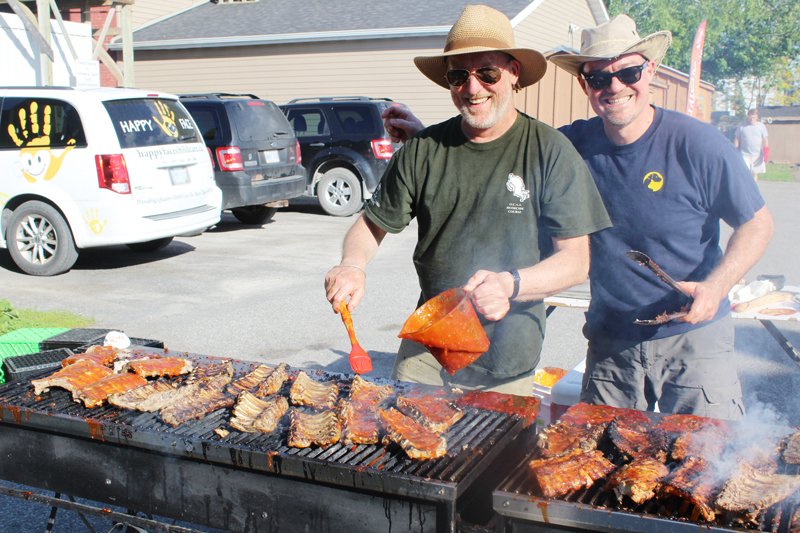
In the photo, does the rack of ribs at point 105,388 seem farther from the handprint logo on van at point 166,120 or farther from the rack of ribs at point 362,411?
the handprint logo on van at point 166,120

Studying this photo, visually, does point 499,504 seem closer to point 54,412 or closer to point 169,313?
point 54,412

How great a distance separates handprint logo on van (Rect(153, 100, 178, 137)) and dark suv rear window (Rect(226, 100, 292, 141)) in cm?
230

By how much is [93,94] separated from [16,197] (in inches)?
65.5

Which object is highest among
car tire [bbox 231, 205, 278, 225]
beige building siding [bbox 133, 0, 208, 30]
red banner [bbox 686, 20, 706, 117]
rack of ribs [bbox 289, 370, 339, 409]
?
beige building siding [bbox 133, 0, 208, 30]

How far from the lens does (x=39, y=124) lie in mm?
8289

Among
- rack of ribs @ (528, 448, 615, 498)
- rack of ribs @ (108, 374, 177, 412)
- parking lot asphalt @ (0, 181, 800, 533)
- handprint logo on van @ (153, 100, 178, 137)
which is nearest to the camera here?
rack of ribs @ (528, 448, 615, 498)

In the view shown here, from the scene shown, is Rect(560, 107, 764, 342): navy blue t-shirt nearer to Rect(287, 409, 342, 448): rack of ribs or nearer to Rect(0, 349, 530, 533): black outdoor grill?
Rect(0, 349, 530, 533): black outdoor grill

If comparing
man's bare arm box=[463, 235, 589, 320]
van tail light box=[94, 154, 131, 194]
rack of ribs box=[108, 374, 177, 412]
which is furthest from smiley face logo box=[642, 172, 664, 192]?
van tail light box=[94, 154, 131, 194]

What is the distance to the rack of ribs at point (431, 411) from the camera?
240 centimetres

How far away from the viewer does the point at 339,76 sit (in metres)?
19.9

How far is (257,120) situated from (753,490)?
35.5 feet


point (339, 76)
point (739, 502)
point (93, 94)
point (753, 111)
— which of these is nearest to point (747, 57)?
point (753, 111)

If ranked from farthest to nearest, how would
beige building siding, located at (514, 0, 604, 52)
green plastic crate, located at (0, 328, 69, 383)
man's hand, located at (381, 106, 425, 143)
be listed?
beige building siding, located at (514, 0, 604, 52) → green plastic crate, located at (0, 328, 69, 383) → man's hand, located at (381, 106, 425, 143)

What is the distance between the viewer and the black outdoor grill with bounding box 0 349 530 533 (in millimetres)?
2115
